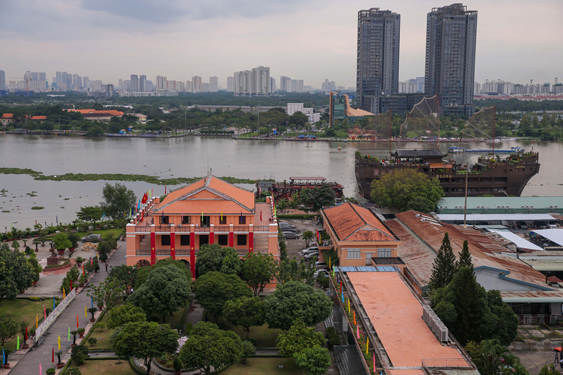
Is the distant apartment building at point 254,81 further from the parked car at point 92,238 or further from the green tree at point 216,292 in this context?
the green tree at point 216,292

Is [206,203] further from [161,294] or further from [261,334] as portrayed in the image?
[261,334]

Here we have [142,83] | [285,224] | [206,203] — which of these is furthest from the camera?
[142,83]

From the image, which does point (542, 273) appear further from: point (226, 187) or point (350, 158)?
point (350, 158)

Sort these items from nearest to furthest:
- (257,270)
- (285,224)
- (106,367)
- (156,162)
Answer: (106,367), (257,270), (285,224), (156,162)

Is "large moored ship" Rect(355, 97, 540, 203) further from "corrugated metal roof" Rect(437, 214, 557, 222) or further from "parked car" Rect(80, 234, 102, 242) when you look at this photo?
"parked car" Rect(80, 234, 102, 242)

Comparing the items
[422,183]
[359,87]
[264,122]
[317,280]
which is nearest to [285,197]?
[422,183]

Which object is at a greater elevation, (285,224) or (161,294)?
(161,294)

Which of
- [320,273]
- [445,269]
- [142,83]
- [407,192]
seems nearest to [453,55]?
[407,192]
